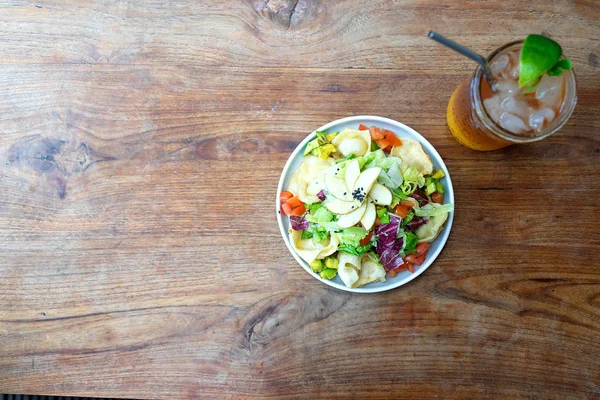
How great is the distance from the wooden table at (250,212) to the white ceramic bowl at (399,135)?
9 cm

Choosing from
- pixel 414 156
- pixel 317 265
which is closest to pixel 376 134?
pixel 414 156

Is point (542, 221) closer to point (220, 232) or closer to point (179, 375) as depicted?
point (220, 232)

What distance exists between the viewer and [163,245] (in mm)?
1651

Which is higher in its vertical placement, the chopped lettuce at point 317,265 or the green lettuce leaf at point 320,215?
the green lettuce leaf at point 320,215

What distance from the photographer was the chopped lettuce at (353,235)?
1418mm

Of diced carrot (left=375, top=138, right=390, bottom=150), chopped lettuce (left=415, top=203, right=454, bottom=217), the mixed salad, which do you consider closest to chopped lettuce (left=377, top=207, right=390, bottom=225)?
the mixed salad

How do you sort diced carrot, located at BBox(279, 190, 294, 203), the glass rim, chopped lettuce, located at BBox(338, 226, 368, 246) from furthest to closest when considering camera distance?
diced carrot, located at BBox(279, 190, 294, 203) → chopped lettuce, located at BBox(338, 226, 368, 246) → the glass rim

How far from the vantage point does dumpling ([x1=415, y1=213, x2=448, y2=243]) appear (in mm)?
1486

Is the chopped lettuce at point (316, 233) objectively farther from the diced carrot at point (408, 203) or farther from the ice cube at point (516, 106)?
the ice cube at point (516, 106)

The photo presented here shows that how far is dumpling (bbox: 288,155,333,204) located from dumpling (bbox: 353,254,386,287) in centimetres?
26

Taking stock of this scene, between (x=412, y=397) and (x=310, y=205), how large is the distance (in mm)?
752

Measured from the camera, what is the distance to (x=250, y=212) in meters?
1.63

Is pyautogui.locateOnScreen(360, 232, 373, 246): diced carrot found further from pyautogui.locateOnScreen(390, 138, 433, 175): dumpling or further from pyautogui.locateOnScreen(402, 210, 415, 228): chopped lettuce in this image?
pyautogui.locateOnScreen(390, 138, 433, 175): dumpling

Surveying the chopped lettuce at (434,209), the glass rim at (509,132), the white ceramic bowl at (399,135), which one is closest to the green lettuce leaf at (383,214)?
the chopped lettuce at (434,209)
